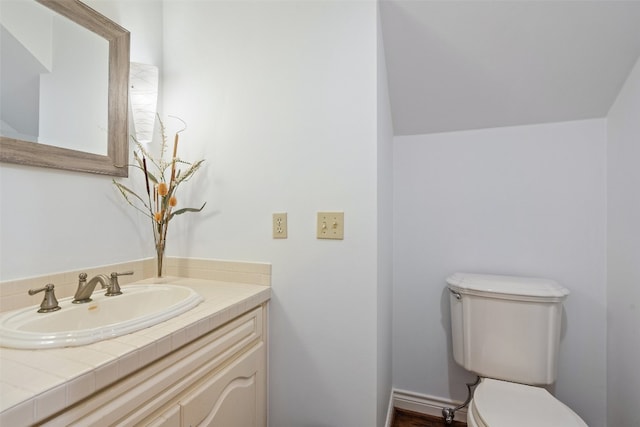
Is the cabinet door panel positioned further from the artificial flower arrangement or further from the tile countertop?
the artificial flower arrangement

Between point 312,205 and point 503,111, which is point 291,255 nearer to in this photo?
point 312,205

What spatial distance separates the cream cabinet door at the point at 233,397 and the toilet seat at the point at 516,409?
0.82m

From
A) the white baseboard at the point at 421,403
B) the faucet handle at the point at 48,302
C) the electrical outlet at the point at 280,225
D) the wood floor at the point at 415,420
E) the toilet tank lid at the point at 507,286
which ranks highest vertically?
the electrical outlet at the point at 280,225

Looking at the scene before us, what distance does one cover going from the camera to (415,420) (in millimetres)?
1538

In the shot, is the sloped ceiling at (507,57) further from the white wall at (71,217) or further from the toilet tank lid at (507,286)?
the white wall at (71,217)

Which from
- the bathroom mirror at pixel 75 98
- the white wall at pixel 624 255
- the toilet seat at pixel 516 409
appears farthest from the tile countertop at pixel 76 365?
the white wall at pixel 624 255

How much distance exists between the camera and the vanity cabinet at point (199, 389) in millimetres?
597

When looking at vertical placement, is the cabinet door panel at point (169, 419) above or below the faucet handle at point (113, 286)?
below

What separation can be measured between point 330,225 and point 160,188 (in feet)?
2.50

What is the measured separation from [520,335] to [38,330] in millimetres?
1761

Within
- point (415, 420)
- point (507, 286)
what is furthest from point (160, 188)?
point (415, 420)

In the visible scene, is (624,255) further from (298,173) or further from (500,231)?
(298,173)

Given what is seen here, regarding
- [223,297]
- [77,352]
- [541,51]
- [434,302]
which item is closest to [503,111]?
[541,51]

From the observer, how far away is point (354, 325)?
1.11 meters
